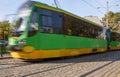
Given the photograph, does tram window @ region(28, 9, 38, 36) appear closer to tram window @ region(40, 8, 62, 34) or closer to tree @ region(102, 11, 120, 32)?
tram window @ region(40, 8, 62, 34)

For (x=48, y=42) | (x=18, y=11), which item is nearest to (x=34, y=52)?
(x=48, y=42)

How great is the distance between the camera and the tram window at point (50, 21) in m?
17.6

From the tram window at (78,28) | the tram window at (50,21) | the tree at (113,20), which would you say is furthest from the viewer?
the tree at (113,20)

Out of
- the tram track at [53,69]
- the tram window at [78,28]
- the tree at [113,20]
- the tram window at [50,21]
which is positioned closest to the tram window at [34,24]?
the tram window at [50,21]

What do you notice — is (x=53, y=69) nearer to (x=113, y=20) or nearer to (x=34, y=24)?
(x=34, y=24)

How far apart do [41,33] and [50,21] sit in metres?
1.35

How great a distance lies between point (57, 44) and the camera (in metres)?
19.1

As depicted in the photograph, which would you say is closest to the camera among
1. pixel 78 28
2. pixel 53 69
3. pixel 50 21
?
pixel 53 69

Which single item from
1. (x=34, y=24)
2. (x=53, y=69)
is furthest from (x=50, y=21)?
(x=53, y=69)

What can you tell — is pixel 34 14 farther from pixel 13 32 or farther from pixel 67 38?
pixel 67 38

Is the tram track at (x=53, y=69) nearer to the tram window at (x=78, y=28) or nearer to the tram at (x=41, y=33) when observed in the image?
the tram at (x=41, y=33)

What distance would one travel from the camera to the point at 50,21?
18.4m

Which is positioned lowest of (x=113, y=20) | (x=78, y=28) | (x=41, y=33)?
(x=41, y=33)

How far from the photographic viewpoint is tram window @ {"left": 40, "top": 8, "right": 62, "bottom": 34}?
57.8ft
